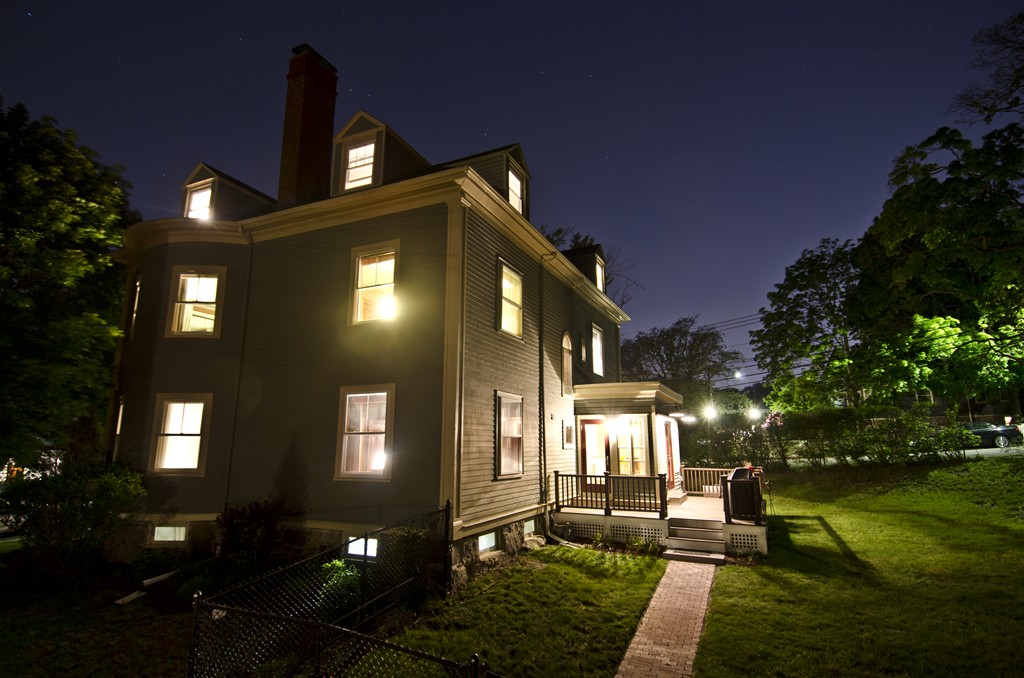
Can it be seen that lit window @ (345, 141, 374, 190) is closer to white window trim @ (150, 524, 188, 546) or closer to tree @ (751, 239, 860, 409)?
white window trim @ (150, 524, 188, 546)

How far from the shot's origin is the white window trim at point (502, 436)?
433 inches

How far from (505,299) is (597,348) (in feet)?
23.4

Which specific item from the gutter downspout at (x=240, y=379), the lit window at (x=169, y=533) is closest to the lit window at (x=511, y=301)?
the gutter downspout at (x=240, y=379)

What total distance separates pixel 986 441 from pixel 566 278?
25565 millimetres

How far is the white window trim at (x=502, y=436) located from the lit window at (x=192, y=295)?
7.13 meters

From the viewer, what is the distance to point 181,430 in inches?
462

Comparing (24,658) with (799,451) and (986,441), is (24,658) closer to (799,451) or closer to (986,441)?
(799,451)

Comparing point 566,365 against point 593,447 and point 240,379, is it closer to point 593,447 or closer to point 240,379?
point 593,447

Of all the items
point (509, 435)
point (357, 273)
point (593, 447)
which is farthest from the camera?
point (593, 447)

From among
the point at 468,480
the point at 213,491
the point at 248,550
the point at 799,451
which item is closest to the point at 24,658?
the point at 248,550

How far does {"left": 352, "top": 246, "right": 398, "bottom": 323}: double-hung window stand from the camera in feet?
36.2

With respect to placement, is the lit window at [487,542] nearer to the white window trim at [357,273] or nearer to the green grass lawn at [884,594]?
the green grass lawn at [884,594]

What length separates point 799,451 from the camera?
22.9 metres

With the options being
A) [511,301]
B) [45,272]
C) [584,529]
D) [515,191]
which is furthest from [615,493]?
[45,272]
